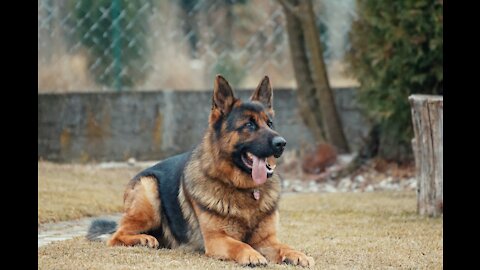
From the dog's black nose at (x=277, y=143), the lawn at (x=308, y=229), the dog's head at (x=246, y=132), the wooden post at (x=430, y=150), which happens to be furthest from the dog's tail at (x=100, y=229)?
the wooden post at (x=430, y=150)

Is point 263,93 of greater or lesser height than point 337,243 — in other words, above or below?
above

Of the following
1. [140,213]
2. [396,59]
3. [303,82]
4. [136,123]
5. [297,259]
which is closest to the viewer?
[297,259]

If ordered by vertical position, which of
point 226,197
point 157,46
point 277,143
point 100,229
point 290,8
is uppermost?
point 290,8

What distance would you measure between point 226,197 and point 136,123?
8675mm

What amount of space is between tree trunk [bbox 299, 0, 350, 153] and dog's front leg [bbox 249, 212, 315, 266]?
26.1 feet

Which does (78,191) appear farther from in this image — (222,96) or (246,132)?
(246,132)

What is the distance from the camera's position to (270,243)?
21.8 feet

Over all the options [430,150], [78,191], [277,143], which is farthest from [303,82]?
[277,143]

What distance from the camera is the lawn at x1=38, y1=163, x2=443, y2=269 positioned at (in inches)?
250

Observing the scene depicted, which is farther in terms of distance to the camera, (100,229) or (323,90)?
(323,90)

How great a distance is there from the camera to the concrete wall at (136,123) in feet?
49.1
